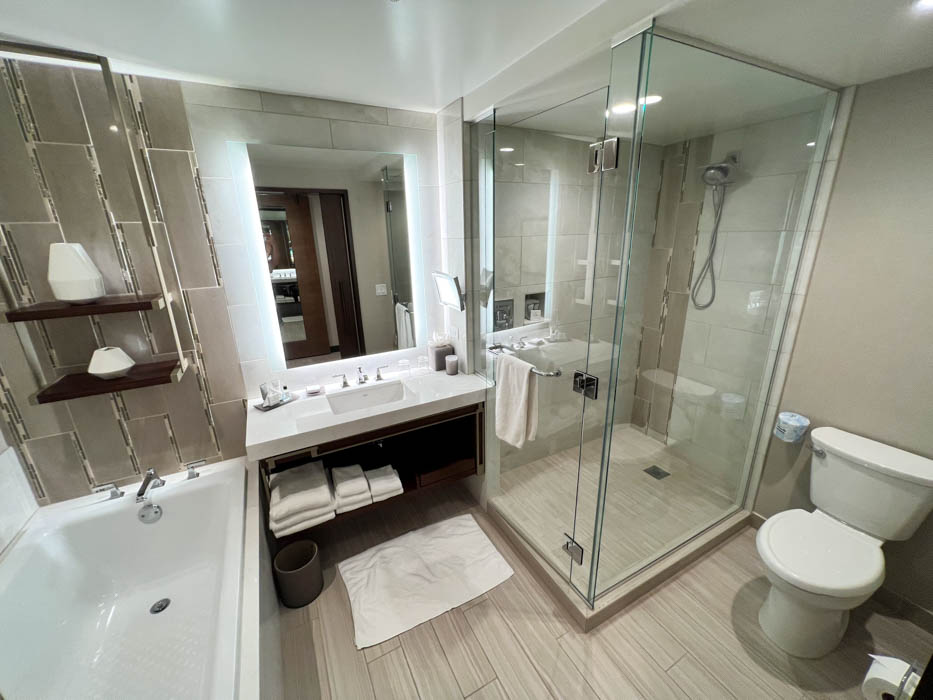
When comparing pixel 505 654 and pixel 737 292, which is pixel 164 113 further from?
pixel 737 292

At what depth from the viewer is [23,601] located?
129cm

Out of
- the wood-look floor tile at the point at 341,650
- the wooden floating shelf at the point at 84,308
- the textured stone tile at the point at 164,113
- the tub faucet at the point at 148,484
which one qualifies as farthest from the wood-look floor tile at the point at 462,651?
the textured stone tile at the point at 164,113

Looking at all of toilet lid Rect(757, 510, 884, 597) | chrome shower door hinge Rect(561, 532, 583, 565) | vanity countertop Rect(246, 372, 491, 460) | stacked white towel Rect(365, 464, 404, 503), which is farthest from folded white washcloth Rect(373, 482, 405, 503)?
toilet lid Rect(757, 510, 884, 597)

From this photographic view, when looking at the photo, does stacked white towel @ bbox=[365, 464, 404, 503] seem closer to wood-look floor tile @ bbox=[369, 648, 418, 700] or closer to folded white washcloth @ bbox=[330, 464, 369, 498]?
folded white washcloth @ bbox=[330, 464, 369, 498]

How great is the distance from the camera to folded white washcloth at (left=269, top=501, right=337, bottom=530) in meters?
1.60

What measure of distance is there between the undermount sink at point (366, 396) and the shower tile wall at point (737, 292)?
185cm

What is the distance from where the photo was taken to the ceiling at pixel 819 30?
96 centimetres

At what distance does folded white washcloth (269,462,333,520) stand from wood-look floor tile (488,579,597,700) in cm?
98

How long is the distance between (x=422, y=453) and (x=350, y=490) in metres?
0.52

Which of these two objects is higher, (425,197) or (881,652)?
(425,197)

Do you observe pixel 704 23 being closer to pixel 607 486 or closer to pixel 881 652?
pixel 607 486

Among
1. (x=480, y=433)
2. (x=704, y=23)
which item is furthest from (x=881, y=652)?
(x=704, y=23)

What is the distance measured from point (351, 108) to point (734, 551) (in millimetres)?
3171

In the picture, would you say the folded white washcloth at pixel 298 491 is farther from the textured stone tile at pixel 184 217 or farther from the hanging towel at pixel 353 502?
the textured stone tile at pixel 184 217
